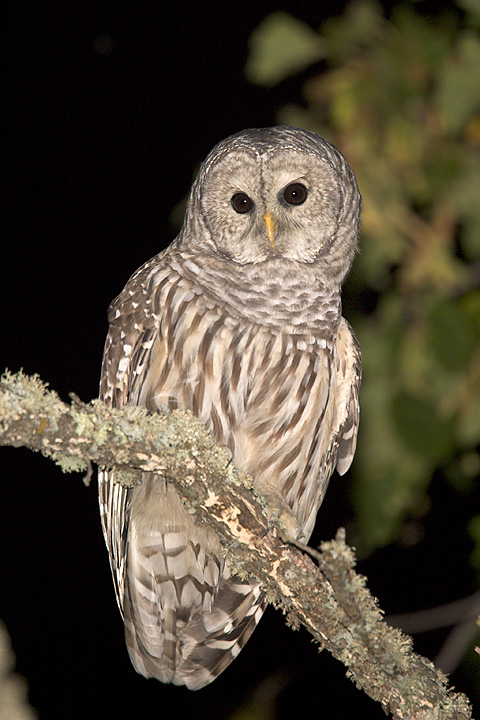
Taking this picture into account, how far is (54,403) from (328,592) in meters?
0.72

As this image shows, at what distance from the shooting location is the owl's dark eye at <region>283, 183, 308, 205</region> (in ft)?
8.53

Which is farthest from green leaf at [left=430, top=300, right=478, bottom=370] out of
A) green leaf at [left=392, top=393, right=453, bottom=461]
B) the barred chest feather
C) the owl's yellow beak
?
the owl's yellow beak

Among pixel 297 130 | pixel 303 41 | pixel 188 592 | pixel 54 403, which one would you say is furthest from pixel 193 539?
pixel 303 41

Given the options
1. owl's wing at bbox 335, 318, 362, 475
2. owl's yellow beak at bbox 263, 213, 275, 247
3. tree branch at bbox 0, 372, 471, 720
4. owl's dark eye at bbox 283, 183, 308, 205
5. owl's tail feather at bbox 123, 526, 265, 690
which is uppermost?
Answer: owl's dark eye at bbox 283, 183, 308, 205

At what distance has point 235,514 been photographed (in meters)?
1.81

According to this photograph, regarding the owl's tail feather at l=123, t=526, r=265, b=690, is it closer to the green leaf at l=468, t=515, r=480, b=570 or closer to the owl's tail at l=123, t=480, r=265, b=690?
the owl's tail at l=123, t=480, r=265, b=690

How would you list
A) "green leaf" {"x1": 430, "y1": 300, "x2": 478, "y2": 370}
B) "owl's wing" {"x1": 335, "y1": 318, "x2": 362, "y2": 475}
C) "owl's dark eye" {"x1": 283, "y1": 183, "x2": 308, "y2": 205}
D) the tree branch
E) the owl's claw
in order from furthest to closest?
"owl's wing" {"x1": 335, "y1": 318, "x2": 362, "y2": 475} < "owl's dark eye" {"x1": 283, "y1": 183, "x2": 308, "y2": 205} < "green leaf" {"x1": 430, "y1": 300, "x2": 478, "y2": 370} < the owl's claw < the tree branch

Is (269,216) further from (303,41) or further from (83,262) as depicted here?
(83,262)

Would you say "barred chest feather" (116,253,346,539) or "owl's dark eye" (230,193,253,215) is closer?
"barred chest feather" (116,253,346,539)

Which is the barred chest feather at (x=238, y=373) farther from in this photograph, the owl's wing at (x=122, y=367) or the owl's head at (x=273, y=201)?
the owl's head at (x=273, y=201)

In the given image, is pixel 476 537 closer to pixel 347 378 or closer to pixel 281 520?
pixel 347 378

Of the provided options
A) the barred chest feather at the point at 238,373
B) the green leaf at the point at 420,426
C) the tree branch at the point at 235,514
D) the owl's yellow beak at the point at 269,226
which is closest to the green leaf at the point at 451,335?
the green leaf at the point at 420,426

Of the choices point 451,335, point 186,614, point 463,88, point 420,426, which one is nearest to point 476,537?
point 420,426

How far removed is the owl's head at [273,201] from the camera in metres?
2.56
